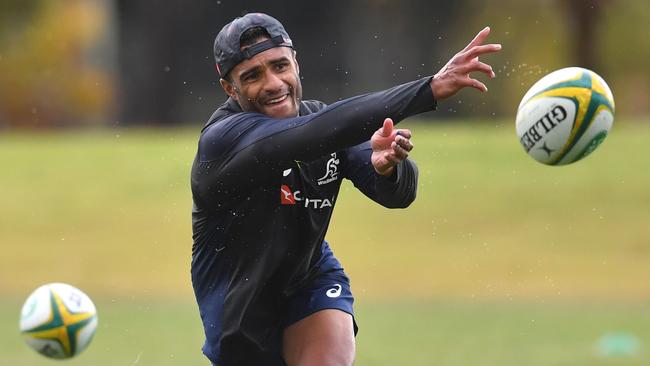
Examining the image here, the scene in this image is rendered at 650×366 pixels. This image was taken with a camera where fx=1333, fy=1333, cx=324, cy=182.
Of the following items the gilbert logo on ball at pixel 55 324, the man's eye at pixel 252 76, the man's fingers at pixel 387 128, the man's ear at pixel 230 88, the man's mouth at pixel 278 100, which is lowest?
the gilbert logo on ball at pixel 55 324

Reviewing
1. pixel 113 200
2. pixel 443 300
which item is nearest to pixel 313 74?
pixel 113 200

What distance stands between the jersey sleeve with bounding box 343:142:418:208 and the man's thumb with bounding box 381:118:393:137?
0.49m

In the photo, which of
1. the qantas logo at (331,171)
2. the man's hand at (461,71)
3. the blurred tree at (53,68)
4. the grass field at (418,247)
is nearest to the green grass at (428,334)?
the grass field at (418,247)

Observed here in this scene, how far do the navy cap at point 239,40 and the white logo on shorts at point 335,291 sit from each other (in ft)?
4.21

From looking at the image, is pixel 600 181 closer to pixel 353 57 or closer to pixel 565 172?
pixel 565 172

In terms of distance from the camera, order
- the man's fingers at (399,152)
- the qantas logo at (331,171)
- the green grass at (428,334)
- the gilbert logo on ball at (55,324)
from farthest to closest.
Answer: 1. the green grass at (428,334)
2. the gilbert logo on ball at (55,324)
3. the qantas logo at (331,171)
4. the man's fingers at (399,152)

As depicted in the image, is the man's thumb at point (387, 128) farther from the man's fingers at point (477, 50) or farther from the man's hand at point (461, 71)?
the man's fingers at point (477, 50)

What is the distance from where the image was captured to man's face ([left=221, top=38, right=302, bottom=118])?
6.69 meters

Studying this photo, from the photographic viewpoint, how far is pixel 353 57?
37.7 m

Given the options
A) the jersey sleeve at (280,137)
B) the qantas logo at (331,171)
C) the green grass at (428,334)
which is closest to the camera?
the jersey sleeve at (280,137)

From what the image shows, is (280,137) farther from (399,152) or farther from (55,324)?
(55,324)

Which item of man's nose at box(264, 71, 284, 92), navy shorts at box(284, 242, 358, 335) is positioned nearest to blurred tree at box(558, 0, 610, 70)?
navy shorts at box(284, 242, 358, 335)

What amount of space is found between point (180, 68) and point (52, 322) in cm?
2650

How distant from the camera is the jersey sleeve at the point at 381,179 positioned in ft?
22.3
